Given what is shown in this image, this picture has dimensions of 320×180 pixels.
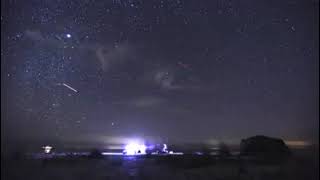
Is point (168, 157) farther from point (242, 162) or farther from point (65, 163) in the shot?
point (65, 163)

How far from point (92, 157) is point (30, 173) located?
3.11 m

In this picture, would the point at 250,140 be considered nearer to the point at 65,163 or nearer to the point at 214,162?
the point at 214,162

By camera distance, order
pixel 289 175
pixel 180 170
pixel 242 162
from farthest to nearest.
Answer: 1. pixel 242 162
2. pixel 180 170
3. pixel 289 175

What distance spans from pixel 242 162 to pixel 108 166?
5.89 metres

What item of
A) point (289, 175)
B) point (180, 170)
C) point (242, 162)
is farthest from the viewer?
point (242, 162)

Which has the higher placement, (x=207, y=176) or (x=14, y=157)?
(x=14, y=157)

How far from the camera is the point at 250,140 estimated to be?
68.1ft

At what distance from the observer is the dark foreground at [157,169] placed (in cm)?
1711

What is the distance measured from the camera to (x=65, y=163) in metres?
19.7

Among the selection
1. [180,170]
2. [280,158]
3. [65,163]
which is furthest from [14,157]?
[280,158]

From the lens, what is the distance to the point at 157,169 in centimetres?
1872

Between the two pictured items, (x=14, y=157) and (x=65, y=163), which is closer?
(x=14, y=157)

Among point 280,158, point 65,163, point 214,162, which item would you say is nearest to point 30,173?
point 65,163

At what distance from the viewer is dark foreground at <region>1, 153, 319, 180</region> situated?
1711 cm
